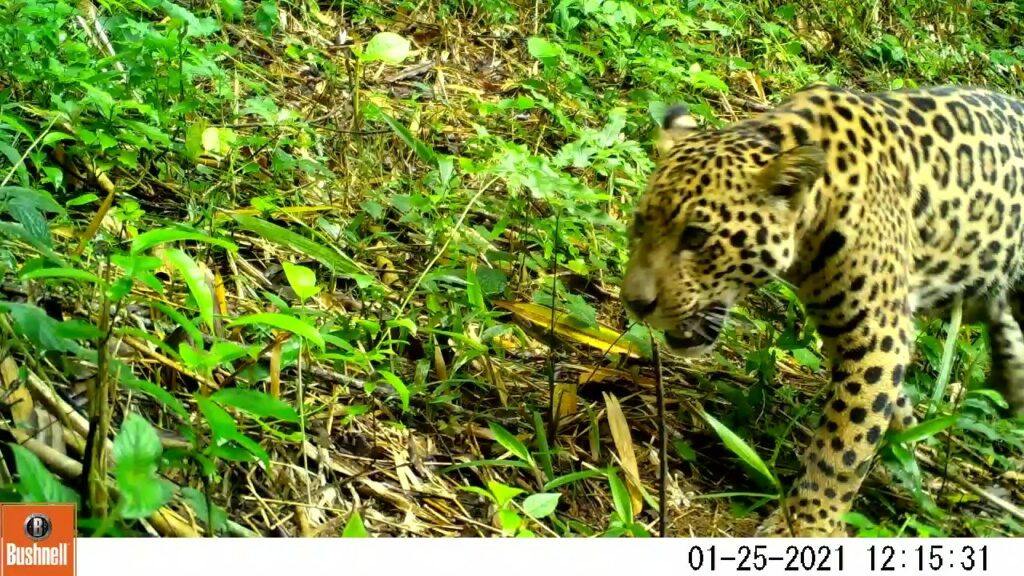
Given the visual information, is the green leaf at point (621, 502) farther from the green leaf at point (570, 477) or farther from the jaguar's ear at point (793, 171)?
the jaguar's ear at point (793, 171)

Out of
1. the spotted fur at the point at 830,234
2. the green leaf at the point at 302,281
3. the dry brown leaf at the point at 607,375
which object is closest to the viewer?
the green leaf at the point at 302,281

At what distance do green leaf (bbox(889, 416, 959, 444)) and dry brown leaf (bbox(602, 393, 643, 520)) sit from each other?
1.05m

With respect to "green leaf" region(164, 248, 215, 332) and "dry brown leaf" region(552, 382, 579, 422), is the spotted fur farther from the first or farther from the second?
"green leaf" region(164, 248, 215, 332)

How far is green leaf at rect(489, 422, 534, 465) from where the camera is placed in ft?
14.7

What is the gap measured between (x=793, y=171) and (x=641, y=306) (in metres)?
0.81

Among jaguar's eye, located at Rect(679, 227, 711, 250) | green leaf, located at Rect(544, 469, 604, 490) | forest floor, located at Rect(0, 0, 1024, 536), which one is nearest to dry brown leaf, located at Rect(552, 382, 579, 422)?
forest floor, located at Rect(0, 0, 1024, 536)

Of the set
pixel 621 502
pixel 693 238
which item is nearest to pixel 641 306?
pixel 693 238

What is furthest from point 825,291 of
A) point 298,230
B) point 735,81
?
point 735,81

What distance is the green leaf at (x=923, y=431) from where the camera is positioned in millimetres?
4121

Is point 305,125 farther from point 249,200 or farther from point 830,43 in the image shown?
point 830,43

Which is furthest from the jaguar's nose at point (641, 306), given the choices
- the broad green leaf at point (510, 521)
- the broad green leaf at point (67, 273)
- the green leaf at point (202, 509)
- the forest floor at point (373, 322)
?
the broad green leaf at point (67, 273)

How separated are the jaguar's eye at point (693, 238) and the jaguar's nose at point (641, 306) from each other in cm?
26

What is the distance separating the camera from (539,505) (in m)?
3.93

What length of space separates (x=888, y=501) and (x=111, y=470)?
338 centimetres
